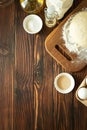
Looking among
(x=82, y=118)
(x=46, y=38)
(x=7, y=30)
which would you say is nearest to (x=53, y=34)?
(x=46, y=38)

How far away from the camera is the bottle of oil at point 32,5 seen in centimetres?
114

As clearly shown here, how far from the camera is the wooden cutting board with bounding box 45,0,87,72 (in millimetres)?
1124

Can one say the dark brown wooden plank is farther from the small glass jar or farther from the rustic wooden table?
the small glass jar

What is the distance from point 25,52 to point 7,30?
91 millimetres

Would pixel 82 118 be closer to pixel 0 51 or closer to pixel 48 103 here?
pixel 48 103

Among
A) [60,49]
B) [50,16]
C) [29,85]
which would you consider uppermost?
[50,16]

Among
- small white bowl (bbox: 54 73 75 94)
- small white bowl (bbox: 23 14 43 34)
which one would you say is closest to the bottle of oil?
small white bowl (bbox: 23 14 43 34)

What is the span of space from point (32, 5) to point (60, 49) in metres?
0.16

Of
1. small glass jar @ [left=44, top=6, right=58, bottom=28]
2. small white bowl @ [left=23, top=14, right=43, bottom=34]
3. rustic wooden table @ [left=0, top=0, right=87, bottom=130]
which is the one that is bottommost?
rustic wooden table @ [left=0, top=0, right=87, bottom=130]

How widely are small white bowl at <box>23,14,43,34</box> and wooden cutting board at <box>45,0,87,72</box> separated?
48mm

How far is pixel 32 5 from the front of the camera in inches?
45.3

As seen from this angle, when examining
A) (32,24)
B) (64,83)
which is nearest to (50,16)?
(32,24)

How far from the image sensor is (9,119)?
3.80 ft

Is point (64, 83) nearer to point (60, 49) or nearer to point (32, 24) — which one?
point (60, 49)
